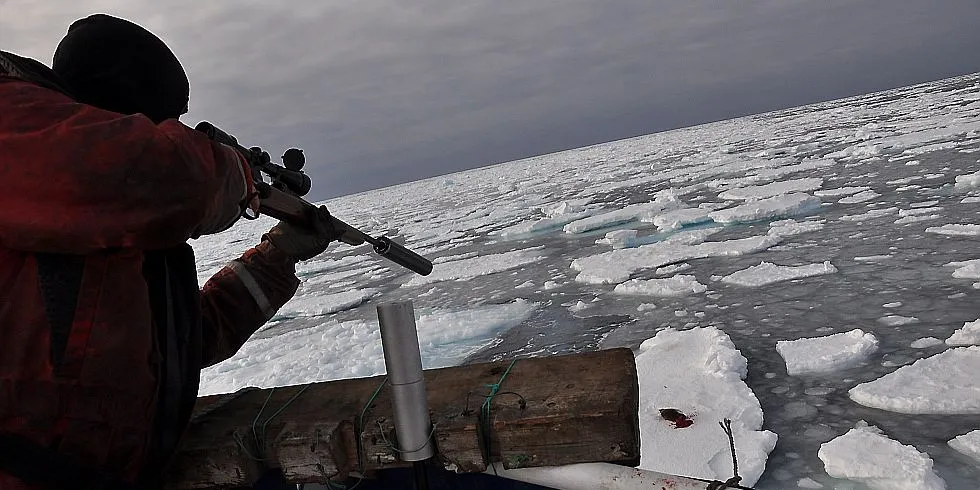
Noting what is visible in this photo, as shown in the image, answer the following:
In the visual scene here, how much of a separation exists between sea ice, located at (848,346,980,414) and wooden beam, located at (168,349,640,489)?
1.65 meters

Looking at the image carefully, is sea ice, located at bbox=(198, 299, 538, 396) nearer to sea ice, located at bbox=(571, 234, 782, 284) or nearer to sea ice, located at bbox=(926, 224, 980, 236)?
sea ice, located at bbox=(571, 234, 782, 284)

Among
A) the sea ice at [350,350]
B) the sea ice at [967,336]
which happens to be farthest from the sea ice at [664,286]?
the sea ice at [967,336]

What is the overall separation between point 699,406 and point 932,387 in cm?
88

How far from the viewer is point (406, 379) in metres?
1.05

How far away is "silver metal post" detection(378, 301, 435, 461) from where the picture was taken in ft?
3.37

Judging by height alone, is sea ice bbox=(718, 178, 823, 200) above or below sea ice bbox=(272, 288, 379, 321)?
→ above

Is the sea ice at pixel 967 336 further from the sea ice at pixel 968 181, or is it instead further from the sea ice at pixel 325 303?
the sea ice at pixel 325 303

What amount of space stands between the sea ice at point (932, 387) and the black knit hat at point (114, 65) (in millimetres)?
2643

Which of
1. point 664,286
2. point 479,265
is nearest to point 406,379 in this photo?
point 664,286

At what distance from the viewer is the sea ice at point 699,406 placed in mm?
2066

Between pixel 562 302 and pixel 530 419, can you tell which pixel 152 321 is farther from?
pixel 562 302

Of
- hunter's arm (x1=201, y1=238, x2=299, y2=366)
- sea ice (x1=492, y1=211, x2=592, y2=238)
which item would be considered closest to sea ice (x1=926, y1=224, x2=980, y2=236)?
hunter's arm (x1=201, y1=238, x2=299, y2=366)

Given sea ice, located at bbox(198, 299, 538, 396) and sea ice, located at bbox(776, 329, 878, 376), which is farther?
sea ice, located at bbox(198, 299, 538, 396)

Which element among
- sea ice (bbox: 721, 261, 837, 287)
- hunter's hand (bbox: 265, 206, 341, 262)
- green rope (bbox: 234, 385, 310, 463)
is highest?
hunter's hand (bbox: 265, 206, 341, 262)
